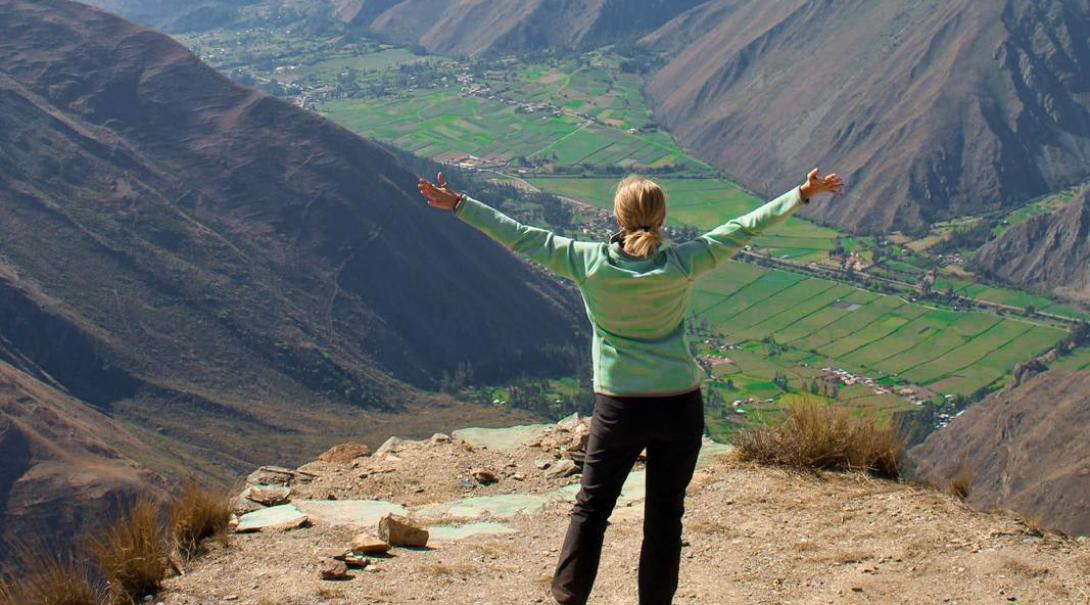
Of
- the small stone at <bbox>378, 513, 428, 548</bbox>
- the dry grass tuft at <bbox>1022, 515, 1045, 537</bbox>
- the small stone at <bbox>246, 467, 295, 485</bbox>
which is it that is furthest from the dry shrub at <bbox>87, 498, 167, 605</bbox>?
the dry grass tuft at <bbox>1022, 515, 1045, 537</bbox>

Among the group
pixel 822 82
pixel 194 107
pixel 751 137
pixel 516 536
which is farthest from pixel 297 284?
pixel 822 82

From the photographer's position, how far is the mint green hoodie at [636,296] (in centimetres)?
560

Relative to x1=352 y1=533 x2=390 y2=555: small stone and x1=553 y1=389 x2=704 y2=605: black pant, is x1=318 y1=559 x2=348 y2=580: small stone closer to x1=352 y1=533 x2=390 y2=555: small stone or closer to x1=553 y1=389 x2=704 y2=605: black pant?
x1=352 y1=533 x2=390 y2=555: small stone

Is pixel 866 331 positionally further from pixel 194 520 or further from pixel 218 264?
pixel 194 520

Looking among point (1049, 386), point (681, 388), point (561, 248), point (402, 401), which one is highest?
point (561, 248)

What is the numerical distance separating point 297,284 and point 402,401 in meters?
9.93

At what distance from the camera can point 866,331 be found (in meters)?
56.8

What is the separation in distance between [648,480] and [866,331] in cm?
5277

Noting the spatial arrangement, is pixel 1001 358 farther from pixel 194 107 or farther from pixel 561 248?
pixel 561 248

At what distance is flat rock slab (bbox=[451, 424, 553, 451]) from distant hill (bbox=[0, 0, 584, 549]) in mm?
21671

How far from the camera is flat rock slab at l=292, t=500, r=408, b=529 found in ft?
28.5

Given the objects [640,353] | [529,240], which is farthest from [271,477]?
[640,353]

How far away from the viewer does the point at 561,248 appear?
578 cm

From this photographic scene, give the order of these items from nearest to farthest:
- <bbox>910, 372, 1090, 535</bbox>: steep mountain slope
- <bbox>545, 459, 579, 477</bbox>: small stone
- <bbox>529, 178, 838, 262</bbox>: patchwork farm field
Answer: <bbox>545, 459, 579, 477</bbox>: small stone → <bbox>910, 372, 1090, 535</bbox>: steep mountain slope → <bbox>529, 178, 838, 262</bbox>: patchwork farm field
